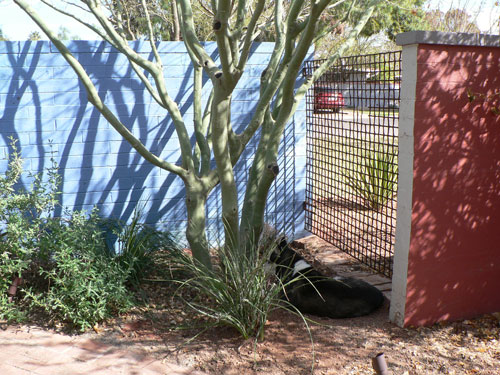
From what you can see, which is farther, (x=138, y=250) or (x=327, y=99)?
(x=327, y=99)

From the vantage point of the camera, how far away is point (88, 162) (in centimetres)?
576

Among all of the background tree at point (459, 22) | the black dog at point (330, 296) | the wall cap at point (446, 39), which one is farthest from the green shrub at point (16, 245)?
the background tree at point (459, 22)

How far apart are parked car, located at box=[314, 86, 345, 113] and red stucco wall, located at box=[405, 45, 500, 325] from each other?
6.87 feet

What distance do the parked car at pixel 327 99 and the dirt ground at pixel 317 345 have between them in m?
2.65

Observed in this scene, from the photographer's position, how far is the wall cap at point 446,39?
12.1 ft

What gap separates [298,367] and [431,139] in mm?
1882

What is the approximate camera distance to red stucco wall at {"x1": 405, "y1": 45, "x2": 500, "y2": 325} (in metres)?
3.83

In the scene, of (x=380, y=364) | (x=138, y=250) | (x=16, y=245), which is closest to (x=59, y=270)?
(x=16, y=245)

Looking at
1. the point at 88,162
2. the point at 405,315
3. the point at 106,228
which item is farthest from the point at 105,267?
the point at 405,315

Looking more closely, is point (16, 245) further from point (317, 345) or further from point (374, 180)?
point (374, 180)

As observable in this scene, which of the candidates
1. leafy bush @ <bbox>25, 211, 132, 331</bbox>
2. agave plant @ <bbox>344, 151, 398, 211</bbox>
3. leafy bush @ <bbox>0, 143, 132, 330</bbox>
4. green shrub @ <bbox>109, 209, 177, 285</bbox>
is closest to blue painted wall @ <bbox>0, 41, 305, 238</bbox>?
green shrub @ <bbox>109, 209, 177, 285</bbox>

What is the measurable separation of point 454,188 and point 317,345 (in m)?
1.57

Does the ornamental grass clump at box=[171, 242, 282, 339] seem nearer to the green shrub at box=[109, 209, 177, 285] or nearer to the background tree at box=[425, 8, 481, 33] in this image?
the green shrub at box=[109, 209, 177, 285]

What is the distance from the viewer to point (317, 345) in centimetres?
376
